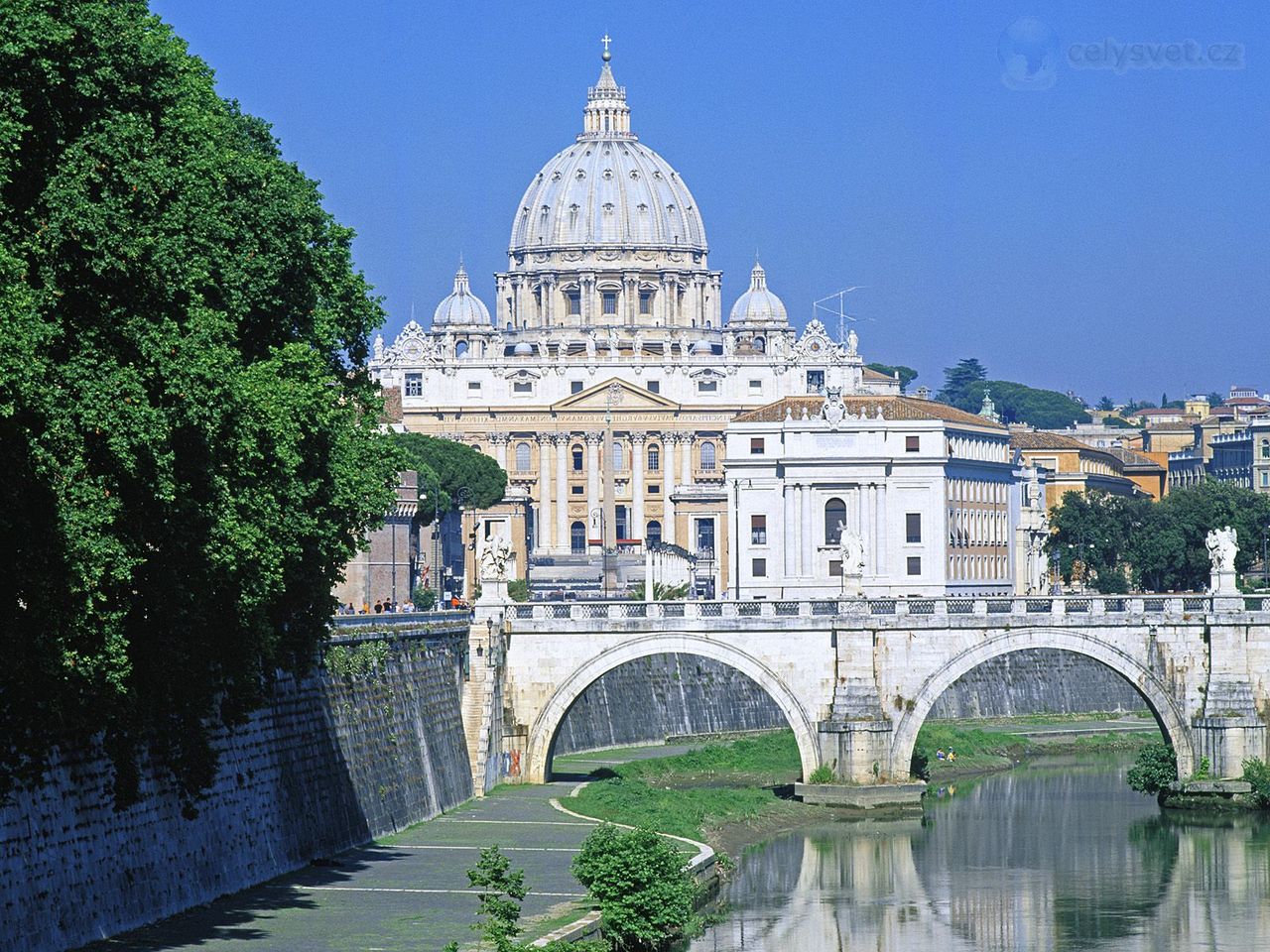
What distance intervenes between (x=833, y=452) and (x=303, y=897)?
8103 centimetres

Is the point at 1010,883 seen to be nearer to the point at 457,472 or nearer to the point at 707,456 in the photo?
the point at 457,472

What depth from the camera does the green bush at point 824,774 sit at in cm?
5653

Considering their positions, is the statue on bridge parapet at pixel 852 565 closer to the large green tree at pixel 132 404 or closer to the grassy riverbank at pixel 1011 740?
the grassy riverbank at pixel 1011 740

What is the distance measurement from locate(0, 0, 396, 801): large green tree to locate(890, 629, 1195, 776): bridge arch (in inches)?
935

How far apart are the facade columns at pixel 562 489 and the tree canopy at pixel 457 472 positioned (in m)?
34.1

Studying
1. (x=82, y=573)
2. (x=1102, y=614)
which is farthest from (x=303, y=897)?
(x=1102, y=614)

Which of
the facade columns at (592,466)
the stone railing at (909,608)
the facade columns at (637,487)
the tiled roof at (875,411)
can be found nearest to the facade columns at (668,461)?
the facade columns at (637,487)

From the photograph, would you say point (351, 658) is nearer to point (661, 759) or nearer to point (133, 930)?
point (133, 930)

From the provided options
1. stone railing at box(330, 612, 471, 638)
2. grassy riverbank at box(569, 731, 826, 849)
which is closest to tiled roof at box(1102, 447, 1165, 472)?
grassy riverbank at box(569, 731, 826, 849)

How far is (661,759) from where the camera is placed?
64.4 m

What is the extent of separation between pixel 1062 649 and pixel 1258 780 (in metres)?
4.79

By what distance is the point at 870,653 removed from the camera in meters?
57.2

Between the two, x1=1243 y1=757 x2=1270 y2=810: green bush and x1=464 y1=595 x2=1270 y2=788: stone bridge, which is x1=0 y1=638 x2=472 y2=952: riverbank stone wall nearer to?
x1=464 y1=595 x2=1270 y2=788: stone bridge

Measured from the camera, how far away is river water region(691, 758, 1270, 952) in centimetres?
4169
